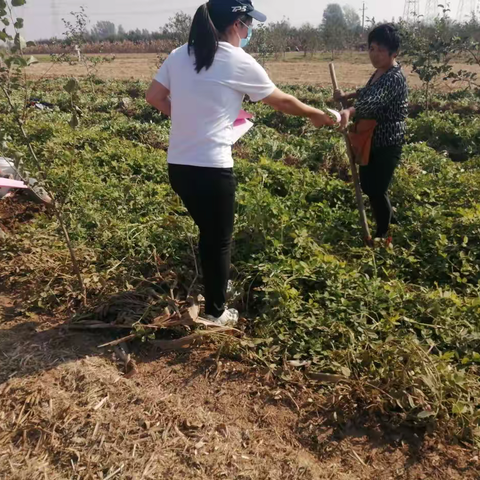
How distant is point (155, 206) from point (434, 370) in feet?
9.28

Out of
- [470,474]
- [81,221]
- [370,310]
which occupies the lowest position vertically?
[470,474]

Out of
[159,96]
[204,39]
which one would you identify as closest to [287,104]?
[204,39]

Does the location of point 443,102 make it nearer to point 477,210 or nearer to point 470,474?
point 477,210

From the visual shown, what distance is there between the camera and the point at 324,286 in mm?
3076

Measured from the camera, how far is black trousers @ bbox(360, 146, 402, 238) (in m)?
3.51

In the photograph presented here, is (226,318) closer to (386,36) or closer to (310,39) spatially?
(386,36)

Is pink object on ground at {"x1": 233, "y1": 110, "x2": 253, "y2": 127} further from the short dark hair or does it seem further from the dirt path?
the dirt path

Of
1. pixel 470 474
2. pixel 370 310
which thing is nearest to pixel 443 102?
pixel 370 310

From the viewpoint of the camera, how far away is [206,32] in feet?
7.34

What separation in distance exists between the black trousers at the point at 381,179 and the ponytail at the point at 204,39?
1721 millimetres

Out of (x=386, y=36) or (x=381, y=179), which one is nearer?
(x=386, y=36)

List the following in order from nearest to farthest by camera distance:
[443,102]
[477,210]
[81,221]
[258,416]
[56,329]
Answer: [258,416]
[56,329]
[477,210]
[81,221]
[443,102]

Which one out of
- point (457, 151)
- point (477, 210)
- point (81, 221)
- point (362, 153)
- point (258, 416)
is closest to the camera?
point (258, 416)

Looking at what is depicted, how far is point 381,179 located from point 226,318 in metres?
1.63
